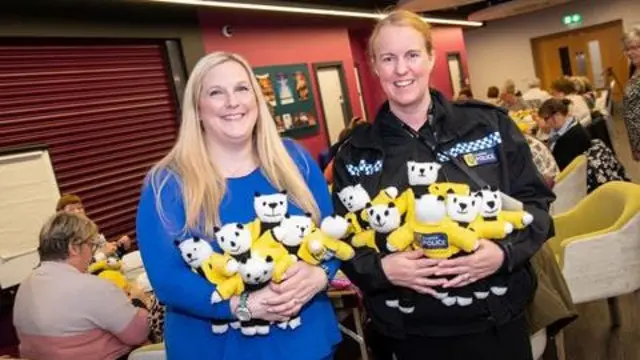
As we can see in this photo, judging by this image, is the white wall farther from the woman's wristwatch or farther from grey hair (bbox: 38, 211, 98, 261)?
the woman's wristwatch

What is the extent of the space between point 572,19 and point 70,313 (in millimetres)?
15103

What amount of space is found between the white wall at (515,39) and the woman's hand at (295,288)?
1505 cm

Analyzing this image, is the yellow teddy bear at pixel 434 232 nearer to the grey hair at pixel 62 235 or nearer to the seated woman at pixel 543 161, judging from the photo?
the grey hair at pixel 62 235

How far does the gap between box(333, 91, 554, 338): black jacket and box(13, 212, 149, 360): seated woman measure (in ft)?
4.28

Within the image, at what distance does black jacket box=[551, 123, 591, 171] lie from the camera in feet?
15.0

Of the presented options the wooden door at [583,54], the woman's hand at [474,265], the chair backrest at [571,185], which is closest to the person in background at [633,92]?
the chair backrest at [571,185]

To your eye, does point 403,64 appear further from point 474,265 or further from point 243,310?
point 243,310

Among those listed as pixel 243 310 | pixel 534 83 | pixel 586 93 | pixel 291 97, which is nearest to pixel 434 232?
pixel 243 310

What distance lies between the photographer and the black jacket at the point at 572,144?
4570 mm

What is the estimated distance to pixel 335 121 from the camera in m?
9.03

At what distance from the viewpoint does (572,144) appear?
459 centimetres

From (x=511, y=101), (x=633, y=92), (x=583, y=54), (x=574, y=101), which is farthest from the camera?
(x=583, y=54)

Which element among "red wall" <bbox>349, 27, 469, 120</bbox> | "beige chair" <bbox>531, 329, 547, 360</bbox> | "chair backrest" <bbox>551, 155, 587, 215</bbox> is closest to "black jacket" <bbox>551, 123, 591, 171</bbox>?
"chair backrest" <bbox>551, 155, 587, 215</bbox>

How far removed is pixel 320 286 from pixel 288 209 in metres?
0.22
